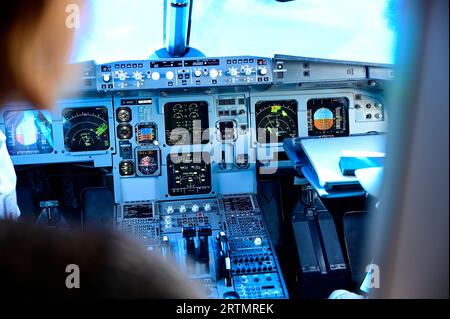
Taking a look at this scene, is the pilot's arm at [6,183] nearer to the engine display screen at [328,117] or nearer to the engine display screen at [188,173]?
the engine display screen at [188,173]

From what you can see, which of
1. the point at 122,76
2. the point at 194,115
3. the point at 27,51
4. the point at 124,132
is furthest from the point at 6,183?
the point at 27,51

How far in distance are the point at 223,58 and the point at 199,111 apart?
24.1 inches

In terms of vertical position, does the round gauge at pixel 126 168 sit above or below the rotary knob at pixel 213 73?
below

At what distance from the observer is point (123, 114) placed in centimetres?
454

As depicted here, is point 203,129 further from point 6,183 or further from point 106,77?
point 6,183

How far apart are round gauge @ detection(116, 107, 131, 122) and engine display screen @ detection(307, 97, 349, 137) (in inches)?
61.3

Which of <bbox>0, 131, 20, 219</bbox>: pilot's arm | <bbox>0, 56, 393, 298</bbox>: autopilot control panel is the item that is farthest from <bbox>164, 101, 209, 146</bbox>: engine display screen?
<bbox>0, 131, 20, 219</bbox>: pilot's arm

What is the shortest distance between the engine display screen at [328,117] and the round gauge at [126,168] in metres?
1.57

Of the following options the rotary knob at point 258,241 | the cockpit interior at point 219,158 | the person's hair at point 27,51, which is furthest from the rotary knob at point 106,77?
the person's hair at point 27,51

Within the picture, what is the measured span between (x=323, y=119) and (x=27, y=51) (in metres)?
4.07

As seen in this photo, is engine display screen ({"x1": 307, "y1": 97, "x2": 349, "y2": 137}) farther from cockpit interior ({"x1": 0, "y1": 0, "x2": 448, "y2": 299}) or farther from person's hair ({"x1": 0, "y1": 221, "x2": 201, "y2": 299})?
person's hair ({"x1": 0, "y1": 221, "x2": 201, "y2": 299})

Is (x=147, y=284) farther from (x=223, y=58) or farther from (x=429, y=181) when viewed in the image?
(x=223, y=58)

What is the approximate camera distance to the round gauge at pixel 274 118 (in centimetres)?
461

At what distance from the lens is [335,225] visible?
4.29m
